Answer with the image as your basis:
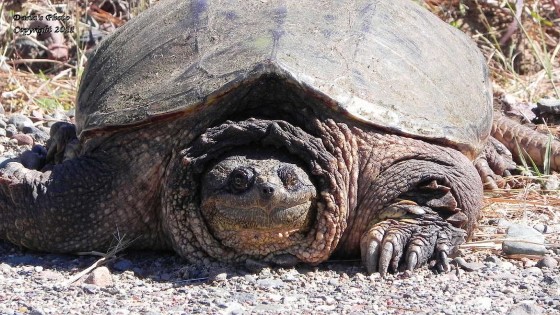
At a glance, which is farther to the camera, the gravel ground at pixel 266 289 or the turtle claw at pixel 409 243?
the turtle claw at pixel 409 243

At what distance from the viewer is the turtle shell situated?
150 inches

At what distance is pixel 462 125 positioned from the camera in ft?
13.7

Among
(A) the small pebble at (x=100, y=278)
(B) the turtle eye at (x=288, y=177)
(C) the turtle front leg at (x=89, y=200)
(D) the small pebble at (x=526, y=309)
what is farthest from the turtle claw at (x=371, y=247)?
(A) the small pebble at (x=100, y=278)

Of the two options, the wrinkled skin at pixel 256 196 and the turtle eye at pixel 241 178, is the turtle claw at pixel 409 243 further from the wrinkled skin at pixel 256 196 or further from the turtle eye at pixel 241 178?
the turtle eye at pixel 241 178

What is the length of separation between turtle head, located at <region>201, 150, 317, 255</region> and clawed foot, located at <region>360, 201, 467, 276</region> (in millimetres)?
268

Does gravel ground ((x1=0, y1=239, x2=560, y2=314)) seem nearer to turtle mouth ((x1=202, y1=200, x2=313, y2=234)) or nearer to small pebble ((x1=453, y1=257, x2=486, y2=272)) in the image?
small pebble ((x1=453, y1=257, x2=486, y2=272))

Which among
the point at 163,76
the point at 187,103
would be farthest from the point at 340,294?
the point at 163,76

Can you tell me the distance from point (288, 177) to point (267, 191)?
12 cm

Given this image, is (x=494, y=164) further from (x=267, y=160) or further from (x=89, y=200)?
(x=89, y=200)

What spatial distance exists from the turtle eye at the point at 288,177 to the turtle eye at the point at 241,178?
0.11 m

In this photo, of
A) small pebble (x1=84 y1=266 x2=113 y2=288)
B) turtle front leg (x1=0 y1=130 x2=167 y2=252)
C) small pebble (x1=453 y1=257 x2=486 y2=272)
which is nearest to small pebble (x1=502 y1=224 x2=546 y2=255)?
small pebble (x1=453 y1=257 x2=486 y2=272)

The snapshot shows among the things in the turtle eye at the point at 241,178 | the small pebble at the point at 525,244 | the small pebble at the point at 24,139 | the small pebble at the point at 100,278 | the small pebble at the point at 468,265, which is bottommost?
the small pebble at the point at 100,278

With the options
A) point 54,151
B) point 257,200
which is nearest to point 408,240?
point 257,200

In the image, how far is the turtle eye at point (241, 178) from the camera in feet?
11.7
